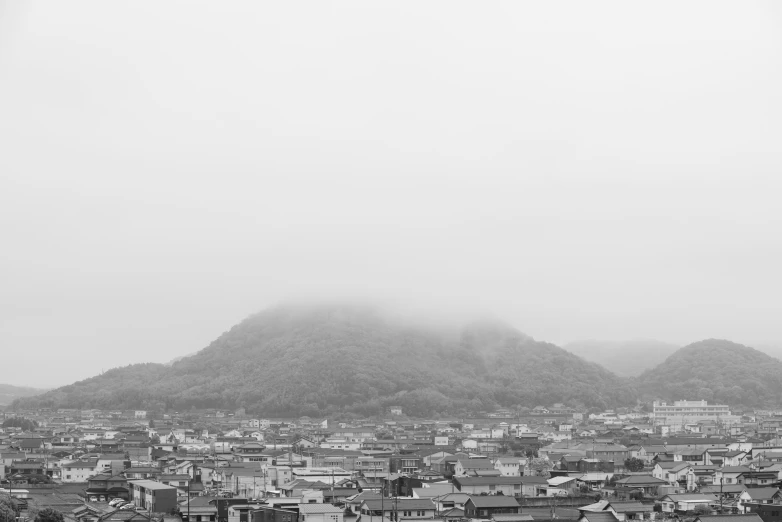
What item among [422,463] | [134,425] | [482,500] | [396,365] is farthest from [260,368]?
[482,500]

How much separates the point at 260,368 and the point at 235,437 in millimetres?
32227

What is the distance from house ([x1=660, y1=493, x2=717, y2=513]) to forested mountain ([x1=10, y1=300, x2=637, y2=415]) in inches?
1752

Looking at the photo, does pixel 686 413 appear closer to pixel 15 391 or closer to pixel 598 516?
pixel 598 516

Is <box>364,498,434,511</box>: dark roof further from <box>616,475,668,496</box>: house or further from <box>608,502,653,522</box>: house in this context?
<box>616,475,668,496</box>: house

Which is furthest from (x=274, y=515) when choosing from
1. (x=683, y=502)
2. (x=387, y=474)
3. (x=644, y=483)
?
(x=644, y=483)

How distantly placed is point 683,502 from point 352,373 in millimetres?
50846

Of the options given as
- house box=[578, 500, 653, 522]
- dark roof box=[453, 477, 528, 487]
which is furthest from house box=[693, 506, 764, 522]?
dark roof box=[453, 477, 528, 487]

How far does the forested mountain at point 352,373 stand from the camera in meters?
74.5

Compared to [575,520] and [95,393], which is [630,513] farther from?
[95,393]

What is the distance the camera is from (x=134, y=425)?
59312mm

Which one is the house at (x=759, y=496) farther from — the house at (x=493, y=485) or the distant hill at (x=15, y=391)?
Answer: the distant hill at (x=15, y=391)

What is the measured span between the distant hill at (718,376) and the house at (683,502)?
178 feet

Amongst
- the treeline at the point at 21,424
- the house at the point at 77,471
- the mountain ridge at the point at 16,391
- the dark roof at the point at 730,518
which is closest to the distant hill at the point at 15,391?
the mountain ridge at the point at 16,391

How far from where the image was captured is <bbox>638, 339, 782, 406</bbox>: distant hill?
81.5 metres
